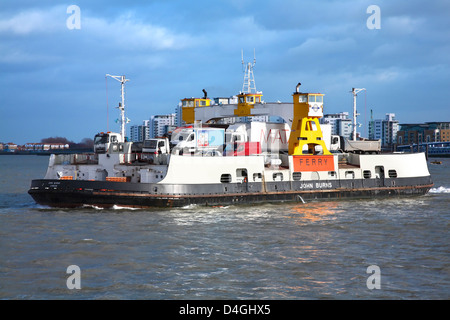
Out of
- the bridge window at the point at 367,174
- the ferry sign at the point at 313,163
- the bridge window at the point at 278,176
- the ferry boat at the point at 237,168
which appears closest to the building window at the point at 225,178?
the ferry boat at the point at 237,168

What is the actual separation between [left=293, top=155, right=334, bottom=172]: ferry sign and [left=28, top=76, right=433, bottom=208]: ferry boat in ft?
0.20

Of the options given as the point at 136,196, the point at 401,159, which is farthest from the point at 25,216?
the point at 401,159

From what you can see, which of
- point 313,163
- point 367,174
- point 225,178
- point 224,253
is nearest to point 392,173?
point 367,174

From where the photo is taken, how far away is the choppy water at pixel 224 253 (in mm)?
13898

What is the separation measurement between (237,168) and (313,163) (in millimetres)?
5239

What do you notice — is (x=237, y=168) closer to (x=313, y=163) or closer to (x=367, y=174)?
(x=313, y=163)

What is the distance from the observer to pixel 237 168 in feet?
98.2

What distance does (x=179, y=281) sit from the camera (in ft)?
47.9

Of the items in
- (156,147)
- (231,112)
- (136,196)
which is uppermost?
(231,112)

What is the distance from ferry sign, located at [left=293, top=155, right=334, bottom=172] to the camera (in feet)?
105

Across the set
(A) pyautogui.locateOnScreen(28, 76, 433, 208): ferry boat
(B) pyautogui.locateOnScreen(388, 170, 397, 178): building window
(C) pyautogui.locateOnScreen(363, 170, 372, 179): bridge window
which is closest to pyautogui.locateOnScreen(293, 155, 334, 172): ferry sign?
Result: (A) pyautogui.locateOnScreen(28, 76, 433, 208): ferry boat

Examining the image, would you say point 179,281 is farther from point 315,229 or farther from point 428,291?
point 315,229

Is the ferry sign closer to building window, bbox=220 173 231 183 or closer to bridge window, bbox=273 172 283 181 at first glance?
bridge window, bbox=273 172 283 181
